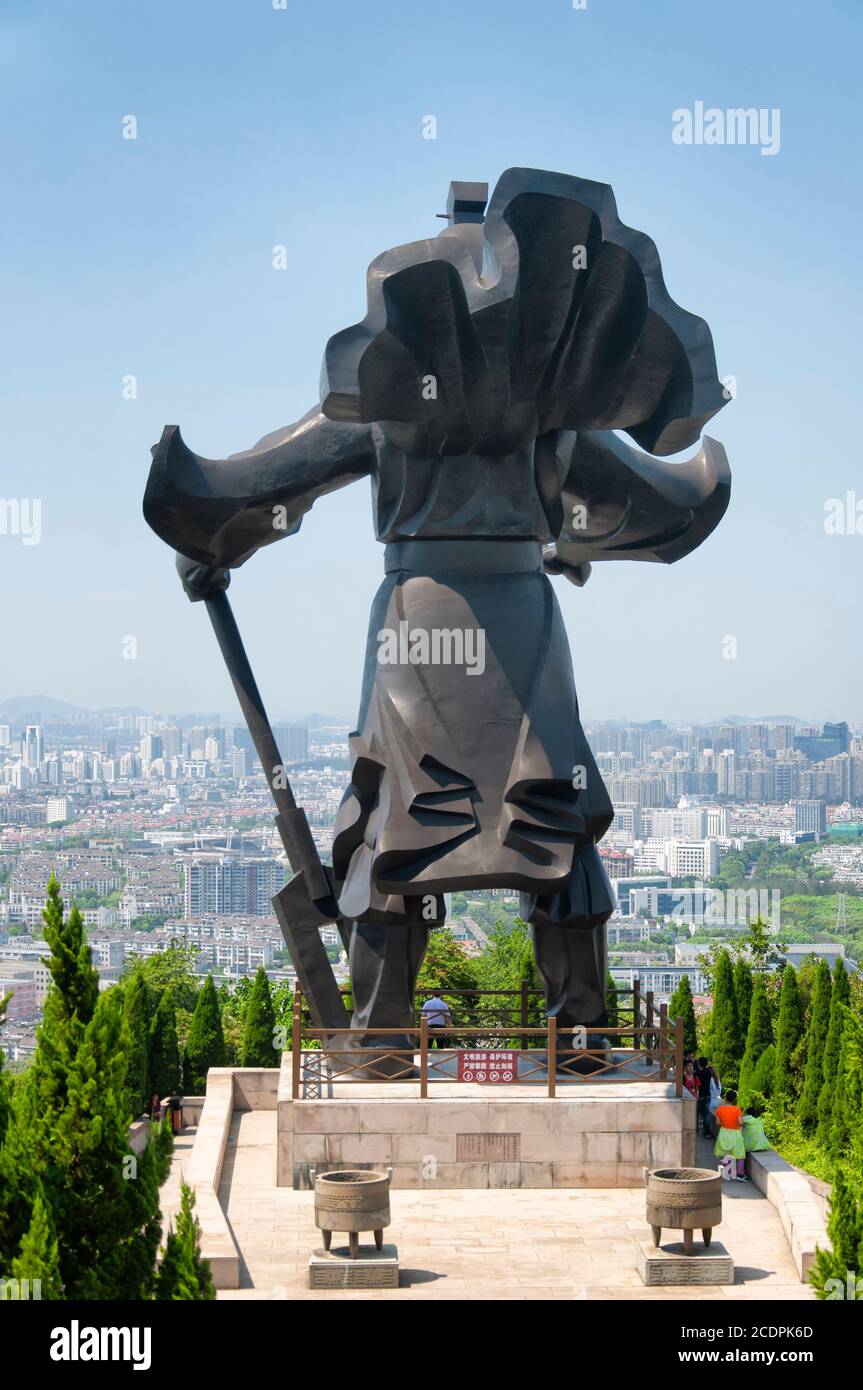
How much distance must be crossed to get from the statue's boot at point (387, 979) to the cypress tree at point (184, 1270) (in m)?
4.74

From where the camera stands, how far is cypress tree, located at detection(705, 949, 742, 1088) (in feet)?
60.0

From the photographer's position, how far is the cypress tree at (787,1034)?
1692 cm

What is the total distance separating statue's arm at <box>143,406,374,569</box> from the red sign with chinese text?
14.0 feet

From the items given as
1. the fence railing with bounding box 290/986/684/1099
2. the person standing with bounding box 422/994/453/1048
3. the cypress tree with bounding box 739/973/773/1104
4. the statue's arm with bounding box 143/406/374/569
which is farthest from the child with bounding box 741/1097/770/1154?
the statue's arm with bounding box 143/406/374/569

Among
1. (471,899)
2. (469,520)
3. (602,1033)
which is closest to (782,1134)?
(602,1033)

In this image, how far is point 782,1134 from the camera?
1583 cm

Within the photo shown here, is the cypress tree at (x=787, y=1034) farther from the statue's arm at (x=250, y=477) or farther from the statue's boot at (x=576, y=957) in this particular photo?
the statue's arm at (x=250, y=477)

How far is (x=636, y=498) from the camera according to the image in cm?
1306

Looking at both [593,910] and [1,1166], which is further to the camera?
[593,910]

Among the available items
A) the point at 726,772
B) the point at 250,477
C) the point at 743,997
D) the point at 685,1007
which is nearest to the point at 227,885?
the point at 726,772

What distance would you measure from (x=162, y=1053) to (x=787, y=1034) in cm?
653

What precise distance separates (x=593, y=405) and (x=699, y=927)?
70.6 meters

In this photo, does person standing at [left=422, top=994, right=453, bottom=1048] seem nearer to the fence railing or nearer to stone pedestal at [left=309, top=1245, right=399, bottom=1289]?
the fence railing
